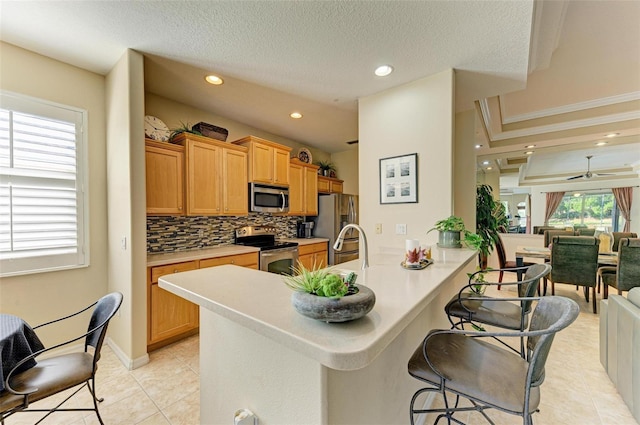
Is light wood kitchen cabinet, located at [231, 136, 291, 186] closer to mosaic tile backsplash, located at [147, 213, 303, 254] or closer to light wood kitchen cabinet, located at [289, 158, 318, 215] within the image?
light wood kitchen cabinet, located at [289, 158, 318, 215]

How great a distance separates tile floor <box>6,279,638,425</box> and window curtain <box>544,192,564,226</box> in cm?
951

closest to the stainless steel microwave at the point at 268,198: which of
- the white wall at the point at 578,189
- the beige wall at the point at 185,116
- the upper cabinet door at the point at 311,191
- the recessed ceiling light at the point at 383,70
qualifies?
the upper cabinet door at the point at 311,191

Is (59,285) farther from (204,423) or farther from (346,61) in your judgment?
(346,61)

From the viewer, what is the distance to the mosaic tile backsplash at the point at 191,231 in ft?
9.94

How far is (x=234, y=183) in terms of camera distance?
3469mm

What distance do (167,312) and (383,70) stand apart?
3.19 meters

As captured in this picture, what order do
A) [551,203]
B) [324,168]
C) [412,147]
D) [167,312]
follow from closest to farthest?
[167,312] → [412,147] → [324,168] → [551,203]

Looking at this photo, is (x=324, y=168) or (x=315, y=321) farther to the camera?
(x=324, y=168)

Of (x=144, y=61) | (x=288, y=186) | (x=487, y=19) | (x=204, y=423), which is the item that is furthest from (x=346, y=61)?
(x=204, y=423)

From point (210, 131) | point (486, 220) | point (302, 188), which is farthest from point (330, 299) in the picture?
point (302, 188)

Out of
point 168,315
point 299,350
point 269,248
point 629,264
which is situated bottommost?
point 168,315

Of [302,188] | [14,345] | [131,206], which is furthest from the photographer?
[302,188]

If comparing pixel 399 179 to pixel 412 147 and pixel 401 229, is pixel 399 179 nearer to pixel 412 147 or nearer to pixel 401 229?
pixel 412 147

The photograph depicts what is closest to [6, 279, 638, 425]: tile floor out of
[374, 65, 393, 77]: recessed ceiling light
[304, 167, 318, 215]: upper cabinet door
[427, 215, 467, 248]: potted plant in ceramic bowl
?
[427, 215, 467, 248]: potted plant in ceramic bowl
